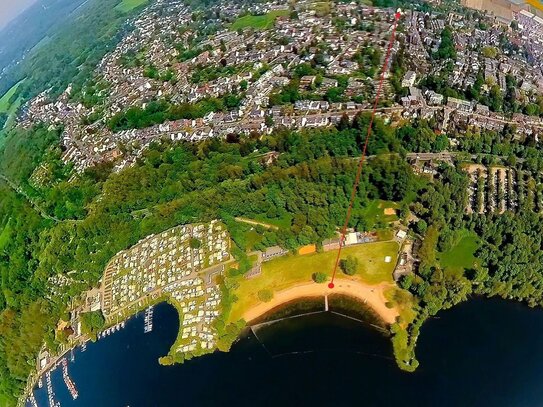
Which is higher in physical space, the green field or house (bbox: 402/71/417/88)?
the green field

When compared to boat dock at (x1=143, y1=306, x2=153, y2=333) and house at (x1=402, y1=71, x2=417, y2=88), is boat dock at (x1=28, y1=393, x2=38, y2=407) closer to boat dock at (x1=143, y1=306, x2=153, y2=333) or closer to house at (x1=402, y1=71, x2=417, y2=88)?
boat dock at (x1=143, y1=306, x2=153, y2=333)

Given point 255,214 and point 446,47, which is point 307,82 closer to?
point 446,47

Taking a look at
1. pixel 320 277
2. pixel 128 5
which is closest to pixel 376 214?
pixel 320 277

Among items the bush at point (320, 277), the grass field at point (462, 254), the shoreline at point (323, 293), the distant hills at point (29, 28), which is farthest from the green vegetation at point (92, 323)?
the distant hills at point (29, 28)

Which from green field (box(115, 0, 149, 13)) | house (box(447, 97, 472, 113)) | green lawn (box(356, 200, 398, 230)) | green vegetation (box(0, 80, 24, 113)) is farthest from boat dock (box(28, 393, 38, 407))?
green field (box(115, 0, 149, 13))

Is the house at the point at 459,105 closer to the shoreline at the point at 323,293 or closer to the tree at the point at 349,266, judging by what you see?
the tree at the point at 349,266
